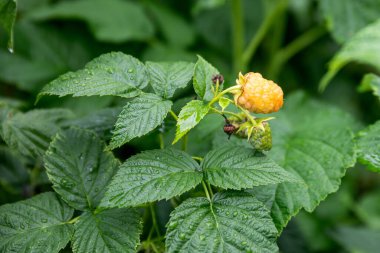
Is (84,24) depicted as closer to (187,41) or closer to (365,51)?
(187,41)

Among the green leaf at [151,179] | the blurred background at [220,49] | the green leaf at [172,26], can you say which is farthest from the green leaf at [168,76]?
the green leaf at [172,26]

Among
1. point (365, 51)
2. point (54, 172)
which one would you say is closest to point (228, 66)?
point (365, 51)

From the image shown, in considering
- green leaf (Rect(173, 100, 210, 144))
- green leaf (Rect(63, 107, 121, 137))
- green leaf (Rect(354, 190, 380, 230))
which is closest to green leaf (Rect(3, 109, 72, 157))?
green leaf (Rect(63, 107, 121, 137))

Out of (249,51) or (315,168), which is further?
(249,51)

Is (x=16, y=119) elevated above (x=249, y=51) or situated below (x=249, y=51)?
above

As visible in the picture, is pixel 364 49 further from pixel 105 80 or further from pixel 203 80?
pixel 105 80

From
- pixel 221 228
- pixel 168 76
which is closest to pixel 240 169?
pixel 221 228

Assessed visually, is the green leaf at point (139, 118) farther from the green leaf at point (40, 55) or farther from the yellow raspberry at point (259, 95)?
the green leaf at point (40, 55)
